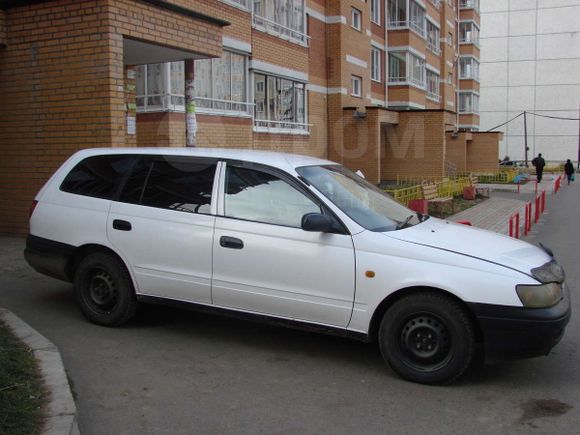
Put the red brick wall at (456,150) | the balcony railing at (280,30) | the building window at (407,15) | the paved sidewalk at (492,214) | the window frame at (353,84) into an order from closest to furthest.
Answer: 1. the paved sidewalk at (492,214)
2. the balcony railing at (280,30)
3. the window frame at (353,84)
4. the building window at (407,15)
5. the red brick wall at (456,150)

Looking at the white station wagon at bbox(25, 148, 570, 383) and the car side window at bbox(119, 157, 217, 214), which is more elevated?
the car side window at bbox(119, 157, 217, 214)

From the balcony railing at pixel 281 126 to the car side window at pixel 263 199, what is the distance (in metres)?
12.5

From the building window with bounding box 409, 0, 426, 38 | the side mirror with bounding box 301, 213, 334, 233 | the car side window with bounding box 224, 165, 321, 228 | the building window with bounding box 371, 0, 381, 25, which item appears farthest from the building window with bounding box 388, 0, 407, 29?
the side mirror with bounding box 301, 213, 334, 233

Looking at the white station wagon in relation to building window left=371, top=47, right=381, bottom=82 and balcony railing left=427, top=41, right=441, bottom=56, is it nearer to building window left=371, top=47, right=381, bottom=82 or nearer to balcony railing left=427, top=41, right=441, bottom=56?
building window left=371, top=47, right=381, bottom=82

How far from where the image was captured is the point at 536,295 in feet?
14.4

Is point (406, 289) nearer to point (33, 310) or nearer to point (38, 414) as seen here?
point (38, 414)

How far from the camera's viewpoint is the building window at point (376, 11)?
28564 millimetres

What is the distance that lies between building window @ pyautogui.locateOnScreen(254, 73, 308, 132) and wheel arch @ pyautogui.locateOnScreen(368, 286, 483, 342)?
13.6 m

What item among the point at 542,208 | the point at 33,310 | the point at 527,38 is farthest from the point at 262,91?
the point at 527,38

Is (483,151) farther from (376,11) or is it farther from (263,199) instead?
(263,199)

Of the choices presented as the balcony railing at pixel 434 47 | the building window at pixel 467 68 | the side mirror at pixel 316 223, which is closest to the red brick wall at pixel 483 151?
the balcony railing at pixel 434 47

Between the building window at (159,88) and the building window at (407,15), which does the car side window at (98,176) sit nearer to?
the building window at (159,88)

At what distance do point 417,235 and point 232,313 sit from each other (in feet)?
5.47

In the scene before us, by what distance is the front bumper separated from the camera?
433 centimetres
